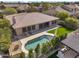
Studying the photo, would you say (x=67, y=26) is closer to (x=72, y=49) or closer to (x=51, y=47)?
(x=51, y=47)

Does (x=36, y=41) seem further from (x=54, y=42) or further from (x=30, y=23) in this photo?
(x=54, y=42)

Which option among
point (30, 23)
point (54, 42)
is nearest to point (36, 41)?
point (30, 23)

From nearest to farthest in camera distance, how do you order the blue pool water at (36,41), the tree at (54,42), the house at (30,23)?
the tree at (54,42), the blue pool water at (36,41), the house at (30,23)

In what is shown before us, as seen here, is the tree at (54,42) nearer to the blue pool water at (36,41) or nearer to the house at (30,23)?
the blue pool water at (36,41)

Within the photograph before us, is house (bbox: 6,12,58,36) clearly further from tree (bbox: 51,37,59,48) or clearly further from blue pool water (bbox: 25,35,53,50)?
tree (bbox: 51,37,59,48)

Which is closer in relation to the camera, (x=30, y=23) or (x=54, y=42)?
(x=54, y=42)

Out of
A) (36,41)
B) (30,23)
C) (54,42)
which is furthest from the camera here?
(30,23)

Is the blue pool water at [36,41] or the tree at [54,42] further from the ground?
the tree at [54,42]

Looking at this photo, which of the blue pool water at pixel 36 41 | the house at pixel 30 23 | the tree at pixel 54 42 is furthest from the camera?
the house at pixel 30 23


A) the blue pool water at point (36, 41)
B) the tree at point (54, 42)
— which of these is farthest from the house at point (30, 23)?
the tree at point (54, 42)

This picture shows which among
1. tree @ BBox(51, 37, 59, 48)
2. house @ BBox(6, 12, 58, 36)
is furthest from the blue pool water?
tree @ BBox(51, 37, 59, 48)

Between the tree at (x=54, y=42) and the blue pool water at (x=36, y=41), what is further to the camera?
the blue pool water at (x=36, y=41)

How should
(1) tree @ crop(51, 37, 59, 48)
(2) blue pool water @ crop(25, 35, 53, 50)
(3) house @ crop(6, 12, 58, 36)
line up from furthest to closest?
1. (3) house @ crop(6, 12, 58, 36)
2. (2) blue pool water @ crop(25, 35, 53, 50)
3. (1) tree @ crop(51, 37, 59, 48)
